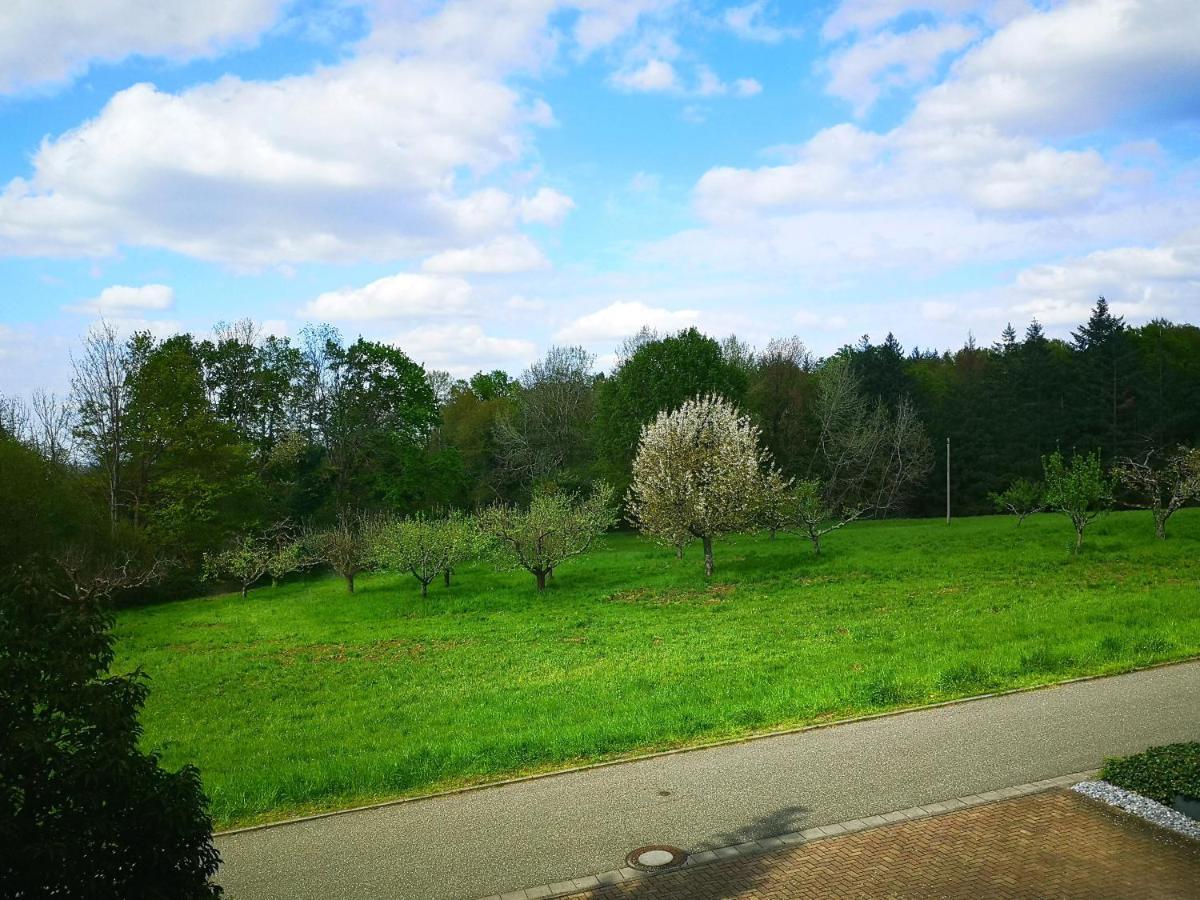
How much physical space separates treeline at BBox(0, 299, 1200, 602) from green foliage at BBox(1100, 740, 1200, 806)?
108 ft

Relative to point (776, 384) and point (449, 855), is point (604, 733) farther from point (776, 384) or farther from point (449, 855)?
point (776, 384)

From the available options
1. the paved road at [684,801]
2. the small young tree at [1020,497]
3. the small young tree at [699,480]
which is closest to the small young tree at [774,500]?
the small young tree at [699,480]

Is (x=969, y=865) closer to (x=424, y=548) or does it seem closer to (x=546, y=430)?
(x=424, y=548)

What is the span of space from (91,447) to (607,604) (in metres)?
30.4

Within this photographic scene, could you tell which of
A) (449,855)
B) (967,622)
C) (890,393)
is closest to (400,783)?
(449,855)

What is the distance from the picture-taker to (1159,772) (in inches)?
401

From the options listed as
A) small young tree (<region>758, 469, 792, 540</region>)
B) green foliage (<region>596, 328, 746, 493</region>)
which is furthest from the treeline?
small young tree (<region>758, 469, 792, 540</region>)

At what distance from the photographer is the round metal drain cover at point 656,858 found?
28.3 ft

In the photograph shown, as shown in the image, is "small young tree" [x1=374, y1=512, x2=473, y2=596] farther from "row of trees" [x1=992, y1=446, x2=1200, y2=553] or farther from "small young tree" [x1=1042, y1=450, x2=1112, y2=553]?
"row of trees" [x1=992, y1=446, x2=1200, y2=553]

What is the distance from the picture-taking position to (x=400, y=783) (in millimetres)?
11523

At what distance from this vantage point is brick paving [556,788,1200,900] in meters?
7.98

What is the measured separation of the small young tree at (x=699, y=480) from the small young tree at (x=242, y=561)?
1884 cm

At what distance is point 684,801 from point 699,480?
23.2 metres

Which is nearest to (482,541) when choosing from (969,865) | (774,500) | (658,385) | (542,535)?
(542,535)
